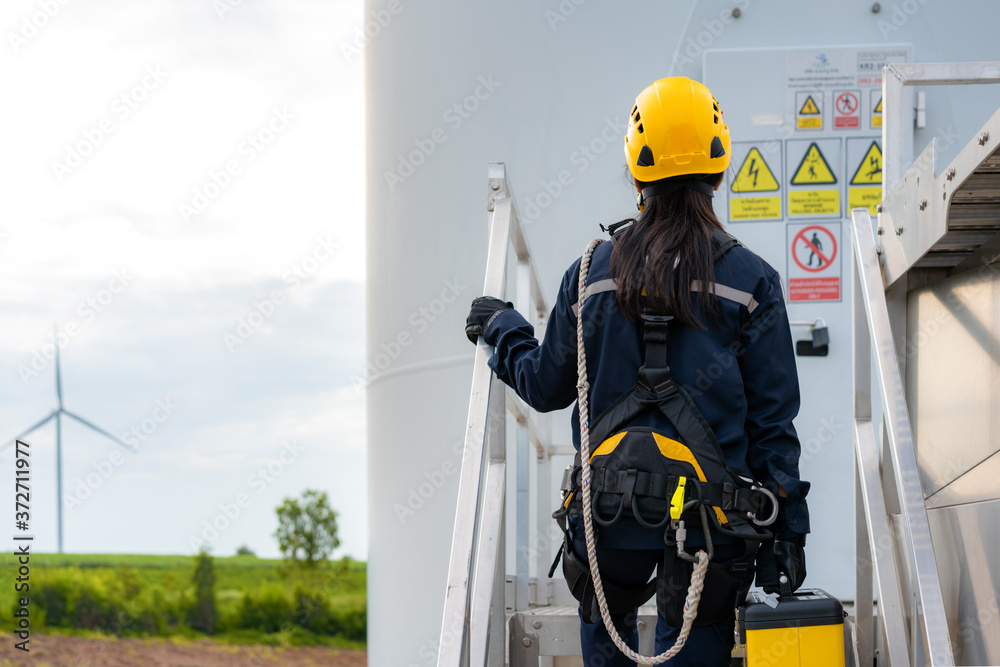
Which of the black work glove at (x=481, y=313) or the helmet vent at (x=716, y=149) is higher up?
the helmet vent at (x=716, y=149)

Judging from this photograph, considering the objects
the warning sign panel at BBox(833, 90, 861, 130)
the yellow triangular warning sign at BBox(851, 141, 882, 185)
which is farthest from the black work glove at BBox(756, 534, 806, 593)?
the warning sign panel at BBox(833, 90, 861, 130)

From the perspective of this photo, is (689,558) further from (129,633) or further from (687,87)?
(129,633)

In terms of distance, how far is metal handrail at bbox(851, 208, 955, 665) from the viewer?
1553 millimetres

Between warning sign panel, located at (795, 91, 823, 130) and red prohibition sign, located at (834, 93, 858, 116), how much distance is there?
0.07 m

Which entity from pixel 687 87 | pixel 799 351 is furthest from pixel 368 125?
pixel 687 87

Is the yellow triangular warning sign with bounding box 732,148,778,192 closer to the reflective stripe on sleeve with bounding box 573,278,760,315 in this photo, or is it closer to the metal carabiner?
the reflective stripe on sleeve with bounding box 573,278,760,315

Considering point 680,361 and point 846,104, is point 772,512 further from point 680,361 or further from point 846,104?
point 846,104

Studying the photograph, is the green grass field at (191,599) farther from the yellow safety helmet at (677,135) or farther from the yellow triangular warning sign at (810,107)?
the yellow safety helmet at (677,135)

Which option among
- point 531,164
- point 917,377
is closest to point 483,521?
point 917,377

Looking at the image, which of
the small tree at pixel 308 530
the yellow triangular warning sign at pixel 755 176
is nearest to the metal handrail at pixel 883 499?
the yellow triangular warning sign at pixel 755 176

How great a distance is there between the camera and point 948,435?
214 centimetres

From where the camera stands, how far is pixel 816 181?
3.29 metres

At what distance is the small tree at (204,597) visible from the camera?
17.4 metres

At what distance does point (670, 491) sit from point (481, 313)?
61 cm
